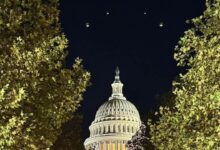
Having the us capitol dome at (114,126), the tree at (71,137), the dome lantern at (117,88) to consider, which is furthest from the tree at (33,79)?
the dome lantern at (117,88)

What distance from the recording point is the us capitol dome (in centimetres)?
15200

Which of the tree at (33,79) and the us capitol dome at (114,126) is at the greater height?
the us capitol dome at (114,126)

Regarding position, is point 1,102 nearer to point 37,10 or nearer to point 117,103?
point 37,10

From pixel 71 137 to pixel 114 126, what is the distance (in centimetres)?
11411

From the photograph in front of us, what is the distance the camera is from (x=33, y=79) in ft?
61.4

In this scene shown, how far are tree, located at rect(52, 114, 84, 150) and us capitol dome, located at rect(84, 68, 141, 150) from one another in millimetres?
107997

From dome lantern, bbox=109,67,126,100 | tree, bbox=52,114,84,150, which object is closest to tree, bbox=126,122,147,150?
tree, bbox=52,114,84,150

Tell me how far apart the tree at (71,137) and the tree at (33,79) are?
16885mm

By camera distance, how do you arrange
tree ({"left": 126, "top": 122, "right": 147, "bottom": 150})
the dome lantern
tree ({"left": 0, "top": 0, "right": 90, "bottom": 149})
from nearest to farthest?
tree ({"left": 0, "top": 0, "right": 90, "bottom": 149})
tree ({"left": 126, "top": 122, "right": 147, "bottom": 150})
the dome lantern

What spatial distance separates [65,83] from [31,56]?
6.17 ft

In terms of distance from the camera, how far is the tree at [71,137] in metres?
37.7

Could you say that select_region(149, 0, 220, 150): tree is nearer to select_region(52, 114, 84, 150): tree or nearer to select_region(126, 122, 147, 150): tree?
select_region(52, 114, 84, 150): tree

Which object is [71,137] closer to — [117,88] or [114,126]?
[114,126]

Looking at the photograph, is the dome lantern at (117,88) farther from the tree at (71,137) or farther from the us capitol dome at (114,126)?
the tree at (71,137)
